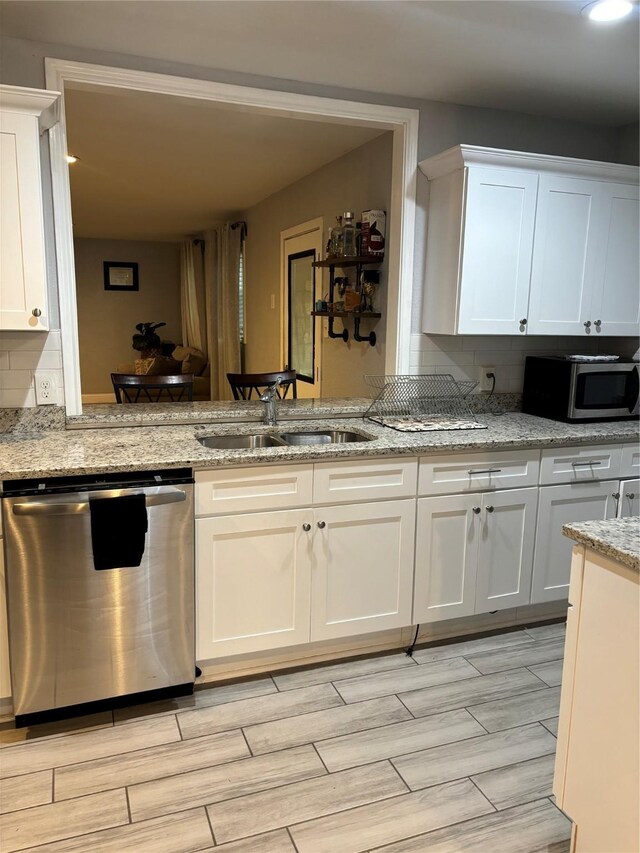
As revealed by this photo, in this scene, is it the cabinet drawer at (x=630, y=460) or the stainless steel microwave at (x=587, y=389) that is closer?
the cabinet drawer at (x=630, y=460)

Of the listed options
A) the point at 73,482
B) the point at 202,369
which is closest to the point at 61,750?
the point at 73,482

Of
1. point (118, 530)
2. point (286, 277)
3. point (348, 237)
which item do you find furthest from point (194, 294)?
point (118, 530)

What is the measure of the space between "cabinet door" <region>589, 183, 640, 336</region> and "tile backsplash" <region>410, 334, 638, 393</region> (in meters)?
0.33

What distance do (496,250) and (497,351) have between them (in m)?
0.65

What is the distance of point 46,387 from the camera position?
2.64m

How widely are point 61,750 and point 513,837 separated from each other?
1439mm

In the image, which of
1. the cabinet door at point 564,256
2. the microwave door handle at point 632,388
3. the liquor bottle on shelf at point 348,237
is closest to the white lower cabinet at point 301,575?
the cabinet door at point 564,256

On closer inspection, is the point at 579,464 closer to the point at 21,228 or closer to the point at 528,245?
the point at 528,245

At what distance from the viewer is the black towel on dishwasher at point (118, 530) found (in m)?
2.09

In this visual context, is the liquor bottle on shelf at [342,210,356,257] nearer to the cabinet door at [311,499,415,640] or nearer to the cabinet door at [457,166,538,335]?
the cabinet door at [457,166,538,335]

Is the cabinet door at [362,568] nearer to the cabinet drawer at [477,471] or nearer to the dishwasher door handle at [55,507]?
the cabinet drawer at [477,471]

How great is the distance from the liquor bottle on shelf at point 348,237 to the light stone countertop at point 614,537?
2.32 metres

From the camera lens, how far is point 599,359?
312 centimetres

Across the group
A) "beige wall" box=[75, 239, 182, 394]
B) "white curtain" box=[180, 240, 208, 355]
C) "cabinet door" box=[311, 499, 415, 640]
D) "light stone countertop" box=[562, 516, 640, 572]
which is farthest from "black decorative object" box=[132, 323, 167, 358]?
"light stone countertop" box=[562, 516, 640, 572]
